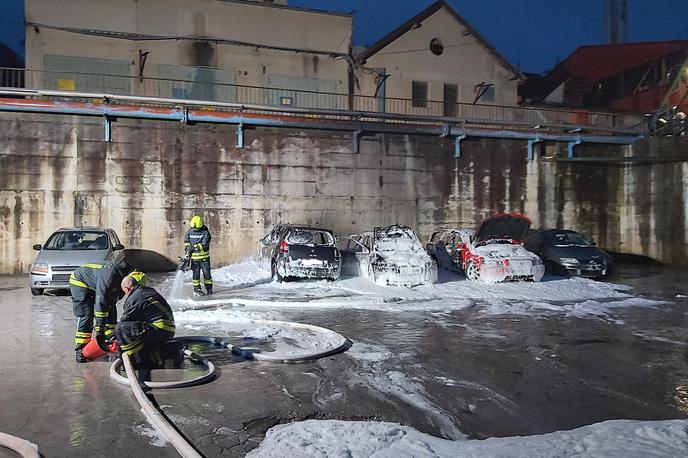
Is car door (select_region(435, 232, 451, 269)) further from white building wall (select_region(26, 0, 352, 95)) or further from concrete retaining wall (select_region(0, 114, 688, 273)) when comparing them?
white building wall (select_region(26, 0, 352, 95))

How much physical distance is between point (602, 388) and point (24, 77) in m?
21.8

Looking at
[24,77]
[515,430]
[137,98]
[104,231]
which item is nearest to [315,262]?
[104,231]

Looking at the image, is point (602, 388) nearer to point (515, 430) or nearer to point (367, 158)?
point (515, 430)

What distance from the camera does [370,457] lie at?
3.91 m

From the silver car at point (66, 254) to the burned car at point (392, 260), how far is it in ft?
20.3

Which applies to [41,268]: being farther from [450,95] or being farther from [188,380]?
[450,95]

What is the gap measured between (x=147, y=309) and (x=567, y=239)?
13.4 m

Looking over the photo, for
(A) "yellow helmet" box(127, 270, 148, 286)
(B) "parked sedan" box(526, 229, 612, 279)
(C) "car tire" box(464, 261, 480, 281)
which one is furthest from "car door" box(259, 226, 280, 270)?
(A) "yellow helmet" box(127, 270, 148, 286)

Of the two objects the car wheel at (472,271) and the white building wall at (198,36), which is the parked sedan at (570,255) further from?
the white building wall at (198,36)

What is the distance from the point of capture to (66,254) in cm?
1221

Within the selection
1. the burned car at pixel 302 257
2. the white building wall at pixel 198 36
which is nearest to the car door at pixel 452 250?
the burned car at pixel 302 257

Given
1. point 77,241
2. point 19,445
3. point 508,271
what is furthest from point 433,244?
point 19,445

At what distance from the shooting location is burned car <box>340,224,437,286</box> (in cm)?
1310

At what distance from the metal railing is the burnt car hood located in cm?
630
